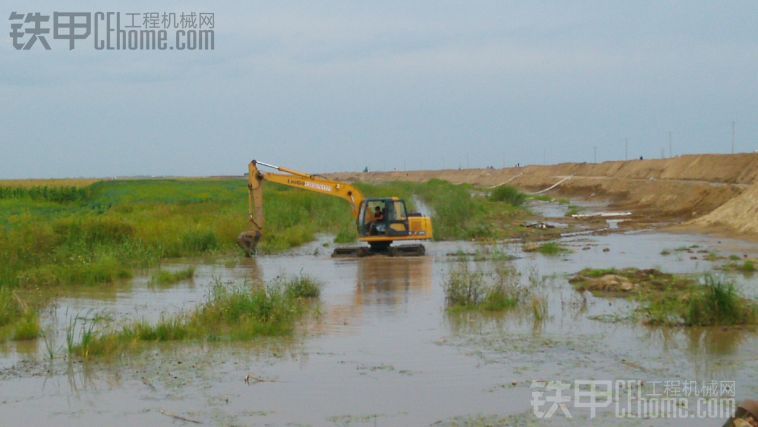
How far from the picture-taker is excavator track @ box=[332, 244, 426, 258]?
1023 inches

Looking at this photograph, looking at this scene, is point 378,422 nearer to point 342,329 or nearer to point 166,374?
point 166,374

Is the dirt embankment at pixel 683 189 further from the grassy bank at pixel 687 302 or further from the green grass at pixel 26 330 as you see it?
the green grass at pixel 26 330

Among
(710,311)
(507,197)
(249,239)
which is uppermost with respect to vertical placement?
(507,197)

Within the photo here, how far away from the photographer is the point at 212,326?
13.5 meters

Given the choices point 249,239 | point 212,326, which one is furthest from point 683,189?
point 212,326

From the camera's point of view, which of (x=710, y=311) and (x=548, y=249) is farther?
(x=548, y=249)

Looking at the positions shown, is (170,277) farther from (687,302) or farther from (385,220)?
(687,302)

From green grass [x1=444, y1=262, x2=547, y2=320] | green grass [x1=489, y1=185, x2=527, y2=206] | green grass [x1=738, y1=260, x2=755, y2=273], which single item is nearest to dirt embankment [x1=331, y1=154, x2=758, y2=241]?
green grass [x1=489, y1=185, x2=527, y2=206]

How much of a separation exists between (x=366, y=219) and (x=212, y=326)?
1266cm

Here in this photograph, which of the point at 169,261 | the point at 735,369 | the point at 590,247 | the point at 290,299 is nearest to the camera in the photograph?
the point at 735,369

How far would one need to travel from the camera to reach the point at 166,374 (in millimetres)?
10727

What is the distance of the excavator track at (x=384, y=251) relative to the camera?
26.0 m

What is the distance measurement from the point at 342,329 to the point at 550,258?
1159 centimetres

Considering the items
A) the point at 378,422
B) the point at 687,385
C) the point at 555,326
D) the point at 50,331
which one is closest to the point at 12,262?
the point at 50,331
